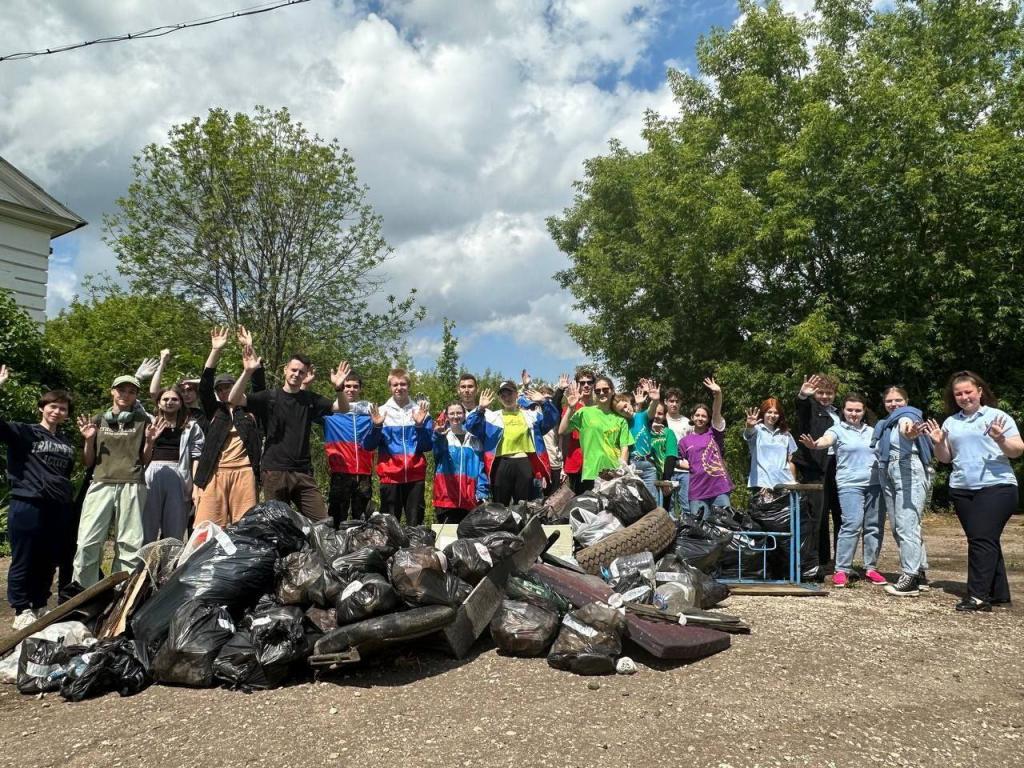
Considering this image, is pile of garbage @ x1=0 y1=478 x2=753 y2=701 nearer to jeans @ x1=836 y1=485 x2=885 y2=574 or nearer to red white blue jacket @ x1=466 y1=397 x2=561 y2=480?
red white blue jacket @ x1=466 y1=397 x2=561 y2=480

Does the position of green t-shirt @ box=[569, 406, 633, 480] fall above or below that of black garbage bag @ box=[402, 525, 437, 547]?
above

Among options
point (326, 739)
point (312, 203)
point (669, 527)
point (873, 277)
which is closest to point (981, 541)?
point (669, 527)

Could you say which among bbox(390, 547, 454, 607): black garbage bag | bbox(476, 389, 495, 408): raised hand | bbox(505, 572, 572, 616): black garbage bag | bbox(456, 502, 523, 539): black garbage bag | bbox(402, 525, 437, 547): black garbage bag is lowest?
bbox(505, 572, 572, 616): black garbage bag

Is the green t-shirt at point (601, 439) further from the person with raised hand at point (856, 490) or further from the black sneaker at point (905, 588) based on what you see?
the black sneaker at point (905, 588)

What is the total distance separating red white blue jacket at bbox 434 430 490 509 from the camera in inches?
275

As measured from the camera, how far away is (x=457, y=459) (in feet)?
23.0

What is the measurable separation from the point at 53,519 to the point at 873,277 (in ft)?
53.8

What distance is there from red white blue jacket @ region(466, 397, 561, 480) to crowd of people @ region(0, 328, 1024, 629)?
0.6 inches

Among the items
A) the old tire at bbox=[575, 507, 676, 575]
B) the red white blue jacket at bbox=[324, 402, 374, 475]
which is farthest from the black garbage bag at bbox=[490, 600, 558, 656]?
the red white blue jacket at bbox=[324, 402, 374, 475]

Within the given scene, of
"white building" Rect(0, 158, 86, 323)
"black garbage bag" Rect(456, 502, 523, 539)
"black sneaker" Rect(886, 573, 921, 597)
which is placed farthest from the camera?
"white building" Rect(0, 158, 86, 323)

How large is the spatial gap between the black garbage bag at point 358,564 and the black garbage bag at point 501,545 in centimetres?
66

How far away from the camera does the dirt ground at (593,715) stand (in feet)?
10.6

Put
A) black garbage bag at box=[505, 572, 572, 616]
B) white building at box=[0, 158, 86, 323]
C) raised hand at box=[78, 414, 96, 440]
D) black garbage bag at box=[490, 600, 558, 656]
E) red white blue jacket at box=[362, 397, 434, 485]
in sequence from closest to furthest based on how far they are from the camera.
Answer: black garbage bag at box=[490, 600, 558, 656]
black garbage bag at box=[505, 572, 572, 616]
raised hand at box=[78, 414, 96, 440]
red white blue jacket at box=[362, 397, 434, 485]
white building at box=[0, 158, 86, 323]

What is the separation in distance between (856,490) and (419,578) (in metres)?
4.17
